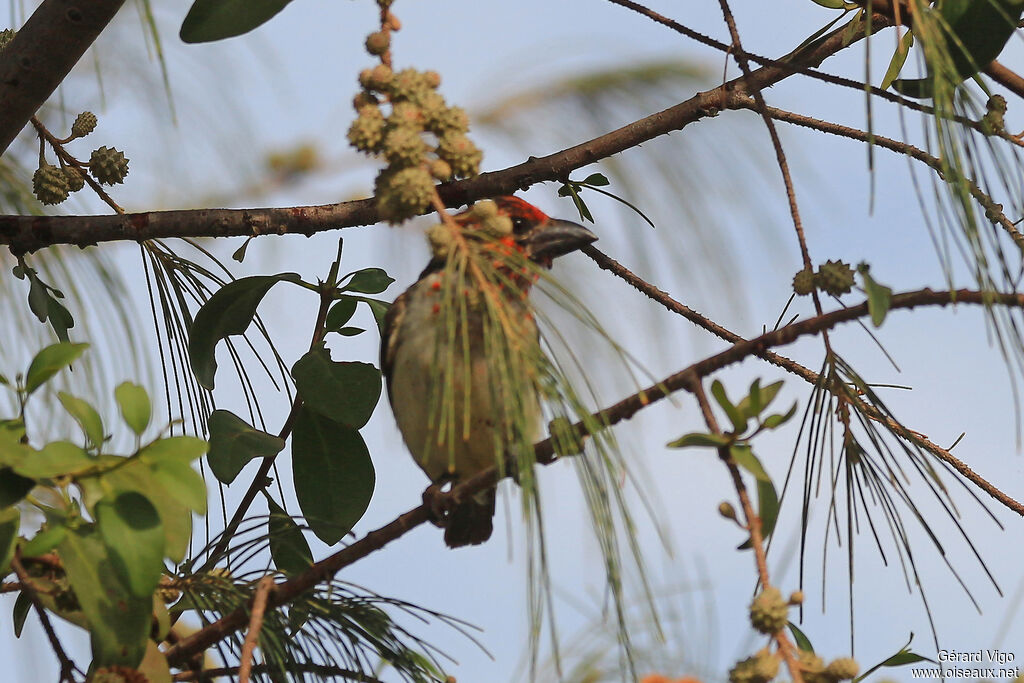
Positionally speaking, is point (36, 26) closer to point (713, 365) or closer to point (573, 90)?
point (713, 365)

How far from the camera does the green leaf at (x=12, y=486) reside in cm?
154

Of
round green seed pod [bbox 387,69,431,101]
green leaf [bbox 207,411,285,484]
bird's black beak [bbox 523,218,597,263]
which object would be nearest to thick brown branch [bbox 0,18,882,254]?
green leaf [bbox 207,411,285,484]

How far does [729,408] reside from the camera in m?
1.45

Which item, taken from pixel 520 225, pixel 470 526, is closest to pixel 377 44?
pixel 520 225

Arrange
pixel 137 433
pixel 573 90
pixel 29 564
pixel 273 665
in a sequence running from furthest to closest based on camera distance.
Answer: pixel 573 90 < pixel 273 665 < pixel 29 564 < pixel 137 433

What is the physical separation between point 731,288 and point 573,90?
102 cm

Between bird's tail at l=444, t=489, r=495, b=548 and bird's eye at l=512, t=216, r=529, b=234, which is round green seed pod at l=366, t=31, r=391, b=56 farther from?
bird's tail at l=444, t=489, r=495, b=548

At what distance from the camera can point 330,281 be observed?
244 cm

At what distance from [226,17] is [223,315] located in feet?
2.41

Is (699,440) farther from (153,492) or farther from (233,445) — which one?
(233,445)

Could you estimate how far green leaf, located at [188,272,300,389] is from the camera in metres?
2.32

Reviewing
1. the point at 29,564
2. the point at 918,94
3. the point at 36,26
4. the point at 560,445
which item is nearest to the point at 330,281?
the point at 36,26

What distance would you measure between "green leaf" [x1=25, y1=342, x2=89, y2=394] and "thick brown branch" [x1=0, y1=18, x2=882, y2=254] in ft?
2.66

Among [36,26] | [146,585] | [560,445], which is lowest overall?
[146,585]
